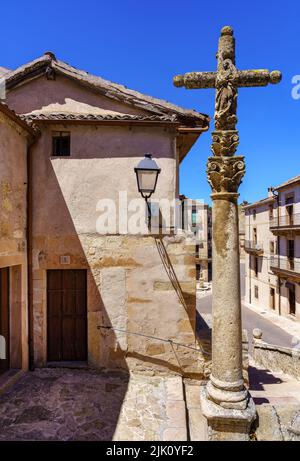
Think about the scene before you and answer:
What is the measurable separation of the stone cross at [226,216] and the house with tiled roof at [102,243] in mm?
1998

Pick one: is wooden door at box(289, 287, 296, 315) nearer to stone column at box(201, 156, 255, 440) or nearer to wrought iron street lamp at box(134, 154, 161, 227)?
wrought iron street lamp at box(134, 154, 161, 227)

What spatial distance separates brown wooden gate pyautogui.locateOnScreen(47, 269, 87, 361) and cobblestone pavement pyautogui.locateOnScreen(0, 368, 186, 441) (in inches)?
15.2

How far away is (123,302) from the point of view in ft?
19.0

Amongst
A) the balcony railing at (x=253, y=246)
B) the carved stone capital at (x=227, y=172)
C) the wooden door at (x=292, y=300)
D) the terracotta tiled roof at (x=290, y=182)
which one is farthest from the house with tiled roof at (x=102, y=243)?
the balcony railing at (x=253, y=246)

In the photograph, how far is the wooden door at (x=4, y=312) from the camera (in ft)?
17.9

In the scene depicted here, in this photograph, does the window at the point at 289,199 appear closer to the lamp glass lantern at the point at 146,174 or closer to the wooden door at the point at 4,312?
the lamp glass lantern at the point at 146,174

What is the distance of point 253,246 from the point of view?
28.6m

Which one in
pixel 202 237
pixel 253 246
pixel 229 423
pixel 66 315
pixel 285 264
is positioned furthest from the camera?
pixel 202 237

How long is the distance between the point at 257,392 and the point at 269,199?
19.3 meters

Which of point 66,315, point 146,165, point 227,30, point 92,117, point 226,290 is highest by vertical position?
point 227,30

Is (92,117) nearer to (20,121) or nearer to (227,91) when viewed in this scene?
(20,121)

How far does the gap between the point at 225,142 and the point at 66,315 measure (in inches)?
183

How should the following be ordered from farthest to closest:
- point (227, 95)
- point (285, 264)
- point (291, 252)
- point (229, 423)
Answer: point (285, 264) < point (291, 252) < point (227, 95) < point (229, 423)

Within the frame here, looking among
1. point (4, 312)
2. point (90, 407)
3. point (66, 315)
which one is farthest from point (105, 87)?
point (90, 407)
